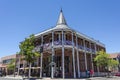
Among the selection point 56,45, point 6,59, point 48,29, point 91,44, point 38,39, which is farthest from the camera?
point 6,59

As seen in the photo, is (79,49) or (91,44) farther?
(91,44)

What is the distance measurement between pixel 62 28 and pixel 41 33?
20.0 ft

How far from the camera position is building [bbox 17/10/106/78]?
30525 millimetres

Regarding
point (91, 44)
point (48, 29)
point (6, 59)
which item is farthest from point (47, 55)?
point (6, 59)

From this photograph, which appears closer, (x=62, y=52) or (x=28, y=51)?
(x=62, y=52)

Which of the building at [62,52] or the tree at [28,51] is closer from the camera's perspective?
the tree at [28,51]

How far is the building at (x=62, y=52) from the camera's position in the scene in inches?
1202

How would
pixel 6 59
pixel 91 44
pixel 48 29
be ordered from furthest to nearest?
pixel 6 59 → pixel 91 44 → pixel 48 29

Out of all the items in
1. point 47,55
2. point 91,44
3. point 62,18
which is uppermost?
point 62,18

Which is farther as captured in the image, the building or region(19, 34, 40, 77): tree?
the building

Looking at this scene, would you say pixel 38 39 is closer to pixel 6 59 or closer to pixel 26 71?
pixel 26 71

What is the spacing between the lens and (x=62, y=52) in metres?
29.5

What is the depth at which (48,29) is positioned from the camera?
34031 millimetres

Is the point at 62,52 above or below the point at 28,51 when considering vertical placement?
below
